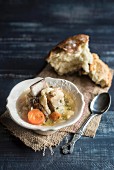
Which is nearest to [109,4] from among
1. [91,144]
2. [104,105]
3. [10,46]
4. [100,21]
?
[100,21]

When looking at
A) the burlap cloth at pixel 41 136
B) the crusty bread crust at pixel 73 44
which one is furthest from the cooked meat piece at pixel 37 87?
the crusty bread crust at pixel 73 44

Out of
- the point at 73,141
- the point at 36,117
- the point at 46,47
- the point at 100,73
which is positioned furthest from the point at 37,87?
the point at 46,47

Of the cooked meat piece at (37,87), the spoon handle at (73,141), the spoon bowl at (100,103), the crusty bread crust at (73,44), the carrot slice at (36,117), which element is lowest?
the spoon handle at (73,141)

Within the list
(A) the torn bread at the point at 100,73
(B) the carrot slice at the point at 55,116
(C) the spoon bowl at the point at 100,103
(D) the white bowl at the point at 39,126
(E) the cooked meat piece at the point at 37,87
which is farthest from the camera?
(A) the torn bread at the point at 100,73

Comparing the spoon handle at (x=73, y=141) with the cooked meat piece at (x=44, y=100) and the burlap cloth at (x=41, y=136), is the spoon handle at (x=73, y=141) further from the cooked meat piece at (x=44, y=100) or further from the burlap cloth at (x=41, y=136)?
Result: the cooked meat piece at (x=44, y=100)

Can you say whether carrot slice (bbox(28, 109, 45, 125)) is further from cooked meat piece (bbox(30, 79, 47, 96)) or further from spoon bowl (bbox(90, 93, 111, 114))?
spoon bowl (bbox(90, 93, 111, 114))
